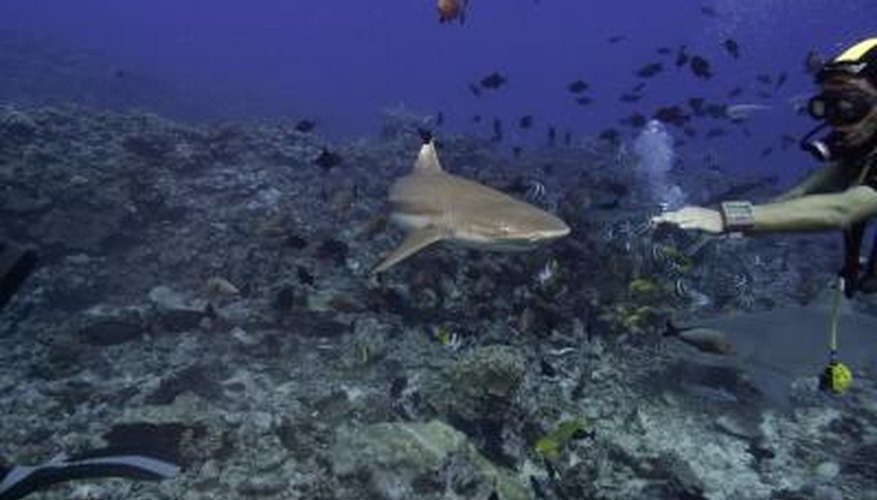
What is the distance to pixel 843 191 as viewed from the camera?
12.8ft

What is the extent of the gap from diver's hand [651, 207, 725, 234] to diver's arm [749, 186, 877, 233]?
168 millimetres

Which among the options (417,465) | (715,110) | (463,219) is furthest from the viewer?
(715,110)

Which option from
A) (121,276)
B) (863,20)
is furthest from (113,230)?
(863,20)

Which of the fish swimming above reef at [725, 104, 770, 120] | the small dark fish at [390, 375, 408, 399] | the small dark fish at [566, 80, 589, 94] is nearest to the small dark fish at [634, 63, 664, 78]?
Result: the small dark fish at [566, 80, 589, 94]

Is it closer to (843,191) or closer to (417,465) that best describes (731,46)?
(417,465)

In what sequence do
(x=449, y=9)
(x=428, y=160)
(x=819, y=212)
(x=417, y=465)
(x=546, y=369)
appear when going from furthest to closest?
(x=449, y=9) → (x=428, y=160) → (x=546, y=369) → (x=417, y=465) → (x=819, y=212)

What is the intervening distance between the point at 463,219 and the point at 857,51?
378cm

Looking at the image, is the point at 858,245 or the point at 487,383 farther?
the point at 487,383

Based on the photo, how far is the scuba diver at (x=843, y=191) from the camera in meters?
3.75

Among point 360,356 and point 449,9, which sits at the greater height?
point 449,9

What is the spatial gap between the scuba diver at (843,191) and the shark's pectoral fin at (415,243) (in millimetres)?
2865

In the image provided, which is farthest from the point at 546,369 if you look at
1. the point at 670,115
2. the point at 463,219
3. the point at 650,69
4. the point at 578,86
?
the point at 650,69

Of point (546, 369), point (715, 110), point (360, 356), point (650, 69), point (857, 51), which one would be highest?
point (857, 51)

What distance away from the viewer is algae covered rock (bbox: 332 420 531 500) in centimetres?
687
